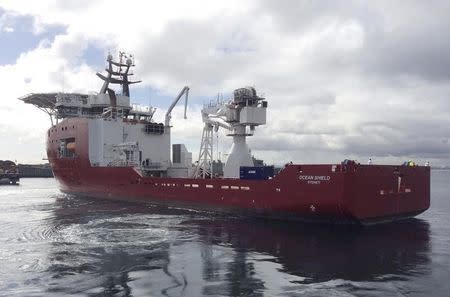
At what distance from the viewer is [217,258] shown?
588 inches

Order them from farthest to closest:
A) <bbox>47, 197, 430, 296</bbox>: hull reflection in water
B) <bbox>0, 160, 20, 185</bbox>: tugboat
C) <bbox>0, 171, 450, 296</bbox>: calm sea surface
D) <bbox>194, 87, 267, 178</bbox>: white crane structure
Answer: <bbox>0, 160, 20, 185</bbox>: tugboat
<bbox>194, 87, 267, 178</bbox>: white crane structure
<bbox>47, 197, 430, 296</bbox>: hull reflection in water
<bbox>0, 171, 450, 296</bbox>: calm sea surface

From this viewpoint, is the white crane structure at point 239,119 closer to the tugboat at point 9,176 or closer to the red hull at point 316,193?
the red hull at point 316,193

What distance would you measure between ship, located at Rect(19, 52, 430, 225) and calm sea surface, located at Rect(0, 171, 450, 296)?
44.9 inches

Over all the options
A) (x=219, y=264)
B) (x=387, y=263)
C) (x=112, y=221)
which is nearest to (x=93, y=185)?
(x=112, y=221)

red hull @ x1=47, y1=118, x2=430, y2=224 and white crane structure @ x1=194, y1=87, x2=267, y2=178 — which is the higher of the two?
white crane structure @ x1=194, y1=87, x2=267, y2=178

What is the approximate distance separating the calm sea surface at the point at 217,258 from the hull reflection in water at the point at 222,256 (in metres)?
0.03

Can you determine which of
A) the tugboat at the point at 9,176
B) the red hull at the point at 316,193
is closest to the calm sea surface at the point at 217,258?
the red hull at the point at 316,193

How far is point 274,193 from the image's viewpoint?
917 inches

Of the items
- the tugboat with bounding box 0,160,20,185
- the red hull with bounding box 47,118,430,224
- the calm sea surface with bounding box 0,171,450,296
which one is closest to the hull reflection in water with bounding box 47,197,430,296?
the calm sea surface with bounding box 0,171,450,296

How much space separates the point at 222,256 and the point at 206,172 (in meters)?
17.3

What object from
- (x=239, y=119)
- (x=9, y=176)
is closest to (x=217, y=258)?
(x=239, y=119)

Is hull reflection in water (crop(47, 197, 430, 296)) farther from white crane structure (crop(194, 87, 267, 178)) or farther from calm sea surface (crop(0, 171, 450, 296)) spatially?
white crane structure (crop(194, 87, 267, 178))

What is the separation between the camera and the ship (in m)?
21.5

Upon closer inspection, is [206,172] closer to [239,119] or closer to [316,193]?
[239,119]
